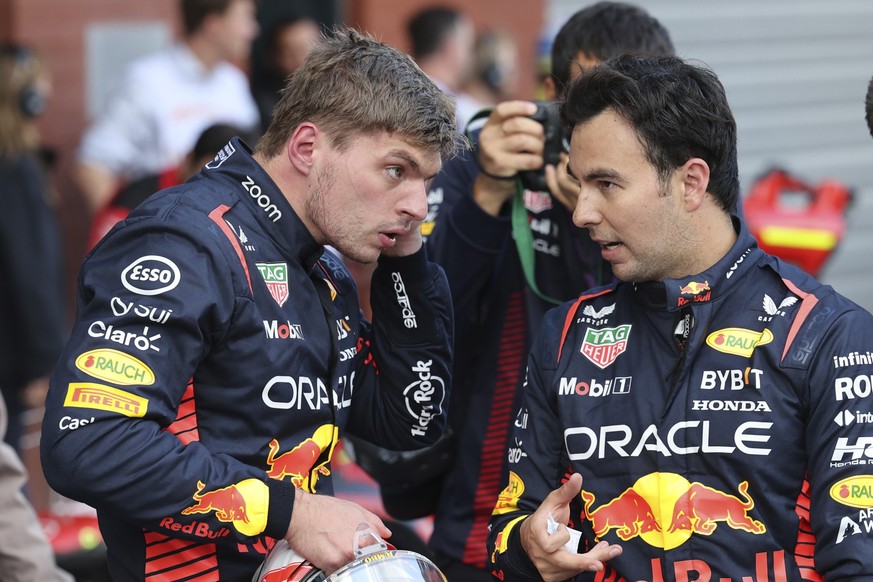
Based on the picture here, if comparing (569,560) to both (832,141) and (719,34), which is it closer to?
(719,34)

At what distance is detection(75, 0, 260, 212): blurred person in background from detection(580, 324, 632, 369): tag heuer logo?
383 centimetres

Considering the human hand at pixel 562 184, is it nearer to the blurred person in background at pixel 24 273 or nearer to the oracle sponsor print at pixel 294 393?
the oracle sponsor print at pixel 294 393

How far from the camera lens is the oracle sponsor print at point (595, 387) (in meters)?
2.63

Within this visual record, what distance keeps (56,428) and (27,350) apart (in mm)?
3539

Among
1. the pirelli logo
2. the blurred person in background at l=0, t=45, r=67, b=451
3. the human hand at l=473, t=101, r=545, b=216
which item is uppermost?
the human hand at l=473, t=101, r=545, b=216

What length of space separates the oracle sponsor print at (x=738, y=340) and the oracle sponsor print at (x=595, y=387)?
7.4 inches

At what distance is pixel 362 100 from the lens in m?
2.62

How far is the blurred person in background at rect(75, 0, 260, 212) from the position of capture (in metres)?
6.29

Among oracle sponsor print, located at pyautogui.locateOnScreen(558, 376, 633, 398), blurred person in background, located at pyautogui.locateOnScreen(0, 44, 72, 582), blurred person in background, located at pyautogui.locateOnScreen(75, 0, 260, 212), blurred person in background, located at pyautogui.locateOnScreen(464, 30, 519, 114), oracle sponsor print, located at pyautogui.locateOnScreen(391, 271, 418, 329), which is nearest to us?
oracle sponsor print, located at pyautogui.locateOnScreen(558, 376, 633, 398)

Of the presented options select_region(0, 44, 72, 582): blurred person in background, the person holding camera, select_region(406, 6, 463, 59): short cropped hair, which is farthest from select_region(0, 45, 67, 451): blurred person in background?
the person holding camera

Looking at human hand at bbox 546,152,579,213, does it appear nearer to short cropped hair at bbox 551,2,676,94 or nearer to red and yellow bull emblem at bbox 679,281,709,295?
short cropped hair at bbox 551,2,676,94

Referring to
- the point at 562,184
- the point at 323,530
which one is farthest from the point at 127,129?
the point at 323,530

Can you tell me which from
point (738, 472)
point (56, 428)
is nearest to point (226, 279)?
point (56, 428)

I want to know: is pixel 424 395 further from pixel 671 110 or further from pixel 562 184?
pixel 671 110
